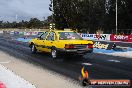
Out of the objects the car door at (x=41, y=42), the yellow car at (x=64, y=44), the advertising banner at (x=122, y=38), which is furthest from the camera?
the advertising banner at (x=122, y=38)

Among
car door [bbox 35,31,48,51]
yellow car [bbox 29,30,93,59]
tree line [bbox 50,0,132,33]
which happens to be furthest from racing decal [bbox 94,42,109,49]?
tree line [bbox 50,0,132,33]

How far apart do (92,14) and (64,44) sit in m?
52.7

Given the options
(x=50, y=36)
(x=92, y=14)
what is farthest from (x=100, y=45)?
(x=92, y=14)

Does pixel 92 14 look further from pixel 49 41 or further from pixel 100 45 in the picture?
pixel 49 41

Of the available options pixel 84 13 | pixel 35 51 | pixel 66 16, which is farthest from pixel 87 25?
pixel 35 51

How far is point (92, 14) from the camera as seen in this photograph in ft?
228

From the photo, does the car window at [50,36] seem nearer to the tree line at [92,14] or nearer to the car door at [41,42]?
the car door at [41,42]

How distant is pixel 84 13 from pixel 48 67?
185 ft

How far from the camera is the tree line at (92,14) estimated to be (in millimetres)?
60562

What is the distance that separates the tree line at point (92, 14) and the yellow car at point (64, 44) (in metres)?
39.0

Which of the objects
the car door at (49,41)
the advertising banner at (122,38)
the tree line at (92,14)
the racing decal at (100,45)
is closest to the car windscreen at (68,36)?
the car door at (49,41)

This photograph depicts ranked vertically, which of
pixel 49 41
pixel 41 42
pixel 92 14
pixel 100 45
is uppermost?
pixel 92 14

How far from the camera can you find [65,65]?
51.8 ft

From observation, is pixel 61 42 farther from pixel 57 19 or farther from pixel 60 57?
pixel 57 19
